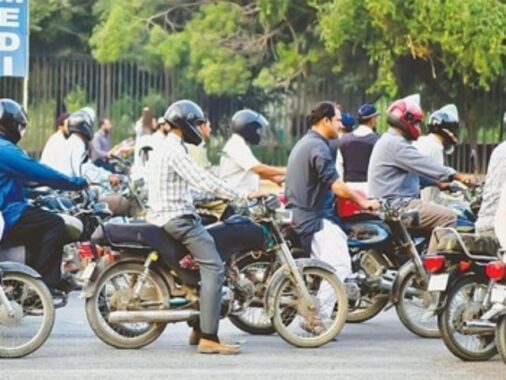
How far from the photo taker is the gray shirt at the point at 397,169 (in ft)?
43.5

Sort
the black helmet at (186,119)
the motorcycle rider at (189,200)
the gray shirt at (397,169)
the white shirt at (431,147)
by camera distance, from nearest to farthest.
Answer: the motorcycle rider at (189,200), the black helmet at (186,119), the gray shirt at (397,169), the white shirt at (431,147)

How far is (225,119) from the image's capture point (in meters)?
31.1

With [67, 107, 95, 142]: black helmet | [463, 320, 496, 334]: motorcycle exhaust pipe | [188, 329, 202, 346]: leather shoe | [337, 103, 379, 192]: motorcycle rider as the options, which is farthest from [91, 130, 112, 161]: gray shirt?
[463, 320, 496, 334]: motorcycle exhaust pipe

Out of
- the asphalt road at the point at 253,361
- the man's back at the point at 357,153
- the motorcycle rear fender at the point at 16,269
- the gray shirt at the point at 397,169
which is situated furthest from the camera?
the man's back at the point at 357,153

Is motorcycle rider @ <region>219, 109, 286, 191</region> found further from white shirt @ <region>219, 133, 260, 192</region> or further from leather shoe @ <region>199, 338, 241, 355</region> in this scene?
leather shoe @ <region>199, 338, 241, 355</region>

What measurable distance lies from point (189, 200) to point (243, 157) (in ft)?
5.73

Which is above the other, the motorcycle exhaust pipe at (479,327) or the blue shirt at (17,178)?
the blue shirt at (17,178)

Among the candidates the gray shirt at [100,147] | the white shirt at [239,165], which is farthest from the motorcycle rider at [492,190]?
the gray shirt at [100,147]

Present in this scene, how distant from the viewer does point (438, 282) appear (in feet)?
37.2

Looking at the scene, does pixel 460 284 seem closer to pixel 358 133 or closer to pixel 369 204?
pixel 369 204

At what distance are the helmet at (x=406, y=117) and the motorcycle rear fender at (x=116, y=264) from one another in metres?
2.53

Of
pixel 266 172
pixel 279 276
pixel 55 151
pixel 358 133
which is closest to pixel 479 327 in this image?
pixel 279 276

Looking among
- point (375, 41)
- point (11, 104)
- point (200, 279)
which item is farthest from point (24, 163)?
point (375, 41)

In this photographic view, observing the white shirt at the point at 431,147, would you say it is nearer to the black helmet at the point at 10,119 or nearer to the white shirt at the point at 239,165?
the white shirt at the point at 239,165
